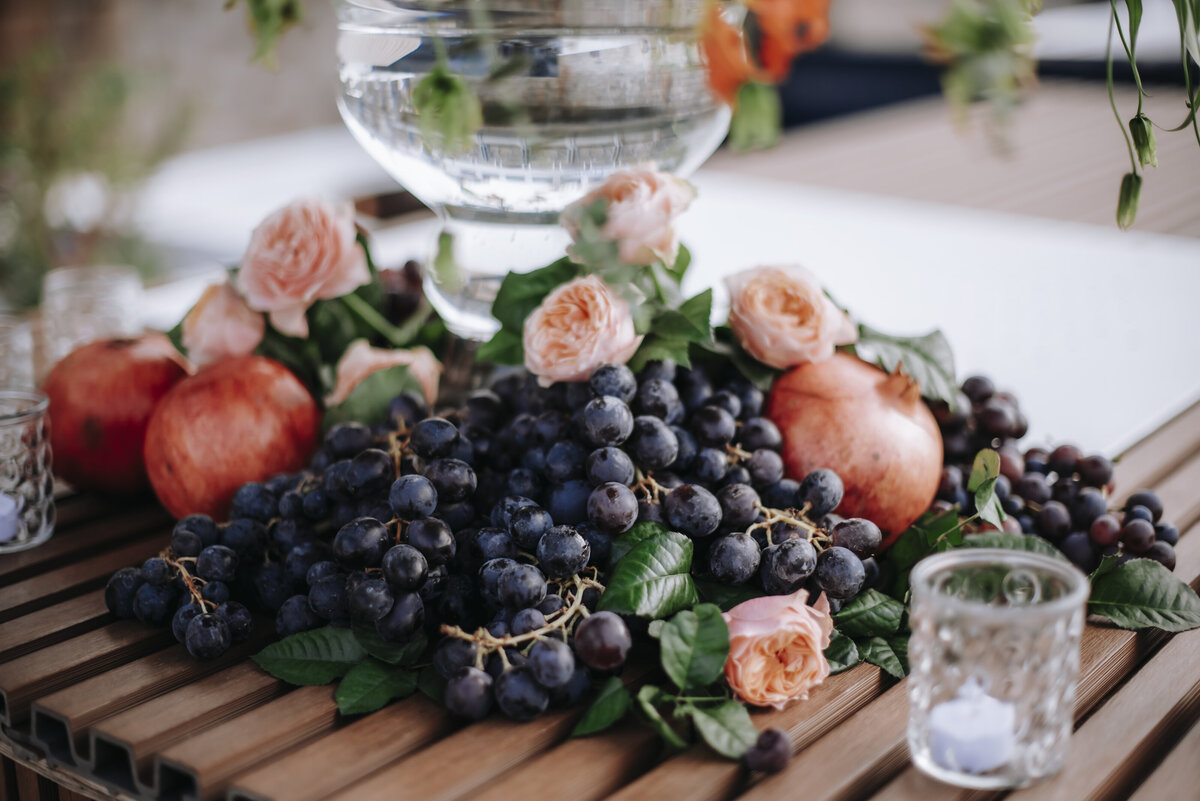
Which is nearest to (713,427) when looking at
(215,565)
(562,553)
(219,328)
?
(562,553)

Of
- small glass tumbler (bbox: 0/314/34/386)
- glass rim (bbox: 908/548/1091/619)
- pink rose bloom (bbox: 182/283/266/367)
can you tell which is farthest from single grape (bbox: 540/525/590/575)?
small glass tumbler (bbox: 0/314/34/386)

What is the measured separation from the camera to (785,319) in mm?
873

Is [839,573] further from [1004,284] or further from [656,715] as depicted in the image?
[1004,284]

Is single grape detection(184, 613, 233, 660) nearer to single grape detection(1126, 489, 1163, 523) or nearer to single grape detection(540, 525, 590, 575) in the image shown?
single grape detection(540, 525, 590, 575)

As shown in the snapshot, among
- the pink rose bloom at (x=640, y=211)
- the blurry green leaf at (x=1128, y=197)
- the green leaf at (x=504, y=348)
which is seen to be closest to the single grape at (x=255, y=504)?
the green leaf at (x=504, y=348)

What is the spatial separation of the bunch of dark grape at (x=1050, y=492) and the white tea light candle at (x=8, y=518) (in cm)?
78

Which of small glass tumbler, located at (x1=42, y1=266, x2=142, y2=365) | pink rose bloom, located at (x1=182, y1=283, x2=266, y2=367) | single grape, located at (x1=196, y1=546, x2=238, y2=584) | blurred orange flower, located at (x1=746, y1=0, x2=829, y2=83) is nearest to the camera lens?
blurred orange flower, located at (x1=746, y1=0, x2=829, y2=83)

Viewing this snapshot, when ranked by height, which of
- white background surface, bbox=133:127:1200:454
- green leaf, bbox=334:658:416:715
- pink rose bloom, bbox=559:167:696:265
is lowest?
white background surface, bbox=133:127:1200:454

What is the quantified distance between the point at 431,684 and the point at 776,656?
22 cm

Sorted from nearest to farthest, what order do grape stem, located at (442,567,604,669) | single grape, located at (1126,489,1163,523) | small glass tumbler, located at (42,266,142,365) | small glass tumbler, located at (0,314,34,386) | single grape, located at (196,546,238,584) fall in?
1. grape stem, located at (442,567,604,669)
2. single grape, located at (196,546,238,584)
3. single grape, located at (1126,489,1163,523)
4. small glass tumbler, located at (0,314,34,386)
5. small glass tumbler, located at (42,266,142,365)

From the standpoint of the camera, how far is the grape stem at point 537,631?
676 millimetres

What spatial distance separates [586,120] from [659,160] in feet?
0.29

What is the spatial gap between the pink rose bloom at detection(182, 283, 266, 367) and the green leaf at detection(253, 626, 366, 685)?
0.36 meters

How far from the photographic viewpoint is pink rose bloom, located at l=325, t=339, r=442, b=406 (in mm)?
968
